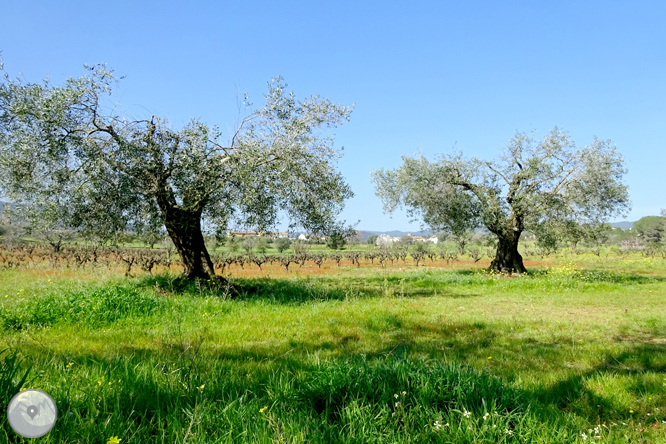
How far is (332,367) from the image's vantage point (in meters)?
4.36

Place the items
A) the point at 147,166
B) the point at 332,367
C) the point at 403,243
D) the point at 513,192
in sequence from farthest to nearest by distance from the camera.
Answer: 1. the point at 403,243
2. the point at 513,192
3. the point at 147,166
4. the point at 332,367

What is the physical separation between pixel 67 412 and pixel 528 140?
96.1ft

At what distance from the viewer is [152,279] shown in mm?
15320

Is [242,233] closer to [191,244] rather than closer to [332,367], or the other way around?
[191,244]

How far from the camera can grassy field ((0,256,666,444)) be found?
330cm

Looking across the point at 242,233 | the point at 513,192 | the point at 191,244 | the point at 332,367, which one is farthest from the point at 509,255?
the point at 332,367

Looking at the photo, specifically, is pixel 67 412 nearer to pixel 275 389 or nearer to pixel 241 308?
pixel 275 389

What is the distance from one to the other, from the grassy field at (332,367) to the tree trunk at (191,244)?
117 cm

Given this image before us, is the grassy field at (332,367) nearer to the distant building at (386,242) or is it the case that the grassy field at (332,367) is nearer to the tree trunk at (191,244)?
the tree trunk at (191,244)

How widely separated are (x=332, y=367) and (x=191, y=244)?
12.6 meters

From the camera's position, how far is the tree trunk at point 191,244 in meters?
14.6

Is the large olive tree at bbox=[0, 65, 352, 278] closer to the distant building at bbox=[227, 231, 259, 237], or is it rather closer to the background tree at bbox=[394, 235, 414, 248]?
the distant building at bbox=[227, 231, 259, 237]

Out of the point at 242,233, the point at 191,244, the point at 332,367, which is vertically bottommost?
the point at 332,367

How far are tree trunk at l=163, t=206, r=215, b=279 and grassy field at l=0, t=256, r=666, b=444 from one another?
1171 mm
